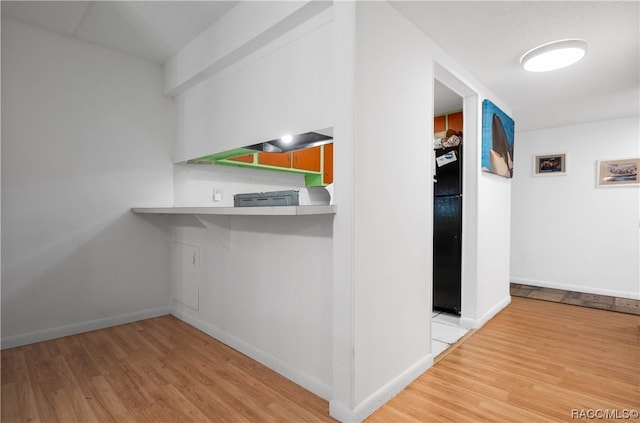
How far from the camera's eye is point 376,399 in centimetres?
176

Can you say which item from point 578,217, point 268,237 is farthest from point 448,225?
point 578,217

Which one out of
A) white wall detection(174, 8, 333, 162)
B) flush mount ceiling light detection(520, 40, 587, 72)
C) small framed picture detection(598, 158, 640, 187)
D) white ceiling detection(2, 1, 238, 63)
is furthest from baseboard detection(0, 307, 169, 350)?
small framed picture detection(598, 158, 640, 187)

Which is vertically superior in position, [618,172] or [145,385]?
[618,172]

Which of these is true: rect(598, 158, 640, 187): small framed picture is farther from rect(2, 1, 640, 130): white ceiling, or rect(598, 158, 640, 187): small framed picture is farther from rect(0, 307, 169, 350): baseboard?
rect(0, 307, 169, 350): baseboard

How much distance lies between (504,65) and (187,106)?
106 inches

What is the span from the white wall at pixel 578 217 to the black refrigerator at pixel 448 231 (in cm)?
222

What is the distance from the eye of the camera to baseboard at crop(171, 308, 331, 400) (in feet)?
6.12

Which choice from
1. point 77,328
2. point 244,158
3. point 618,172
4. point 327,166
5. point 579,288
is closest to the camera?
point 77,328

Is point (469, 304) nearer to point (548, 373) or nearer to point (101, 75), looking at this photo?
point (548, 373)

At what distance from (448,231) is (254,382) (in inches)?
88.0

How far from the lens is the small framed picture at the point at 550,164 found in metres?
4.48

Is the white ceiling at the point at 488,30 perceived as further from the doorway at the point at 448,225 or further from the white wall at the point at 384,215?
the doorway at the point at 448,225

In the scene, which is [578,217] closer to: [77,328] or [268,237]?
[268,237]

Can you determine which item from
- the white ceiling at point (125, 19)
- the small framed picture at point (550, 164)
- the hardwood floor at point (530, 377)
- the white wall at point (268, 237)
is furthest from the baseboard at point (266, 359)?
the small framed picture at point (550, 164)
